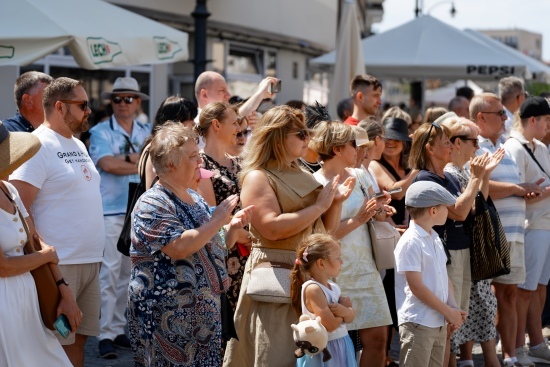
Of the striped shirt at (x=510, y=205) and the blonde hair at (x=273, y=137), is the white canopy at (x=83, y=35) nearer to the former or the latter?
the blonde hair at (x=273, y=137)

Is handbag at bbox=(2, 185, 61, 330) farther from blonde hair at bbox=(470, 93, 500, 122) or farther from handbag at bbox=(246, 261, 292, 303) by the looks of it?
blonde hair at bbox=(470, 93, 500, 122)

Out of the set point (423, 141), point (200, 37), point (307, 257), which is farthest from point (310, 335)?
point (200, 37)

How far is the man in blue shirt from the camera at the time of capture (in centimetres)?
623

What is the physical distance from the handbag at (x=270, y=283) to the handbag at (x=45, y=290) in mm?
1132

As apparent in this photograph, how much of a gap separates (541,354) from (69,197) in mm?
4620

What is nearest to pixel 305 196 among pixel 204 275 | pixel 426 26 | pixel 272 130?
pixel 272 130

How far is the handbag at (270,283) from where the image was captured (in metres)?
5.16

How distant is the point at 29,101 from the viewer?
20.6 ft

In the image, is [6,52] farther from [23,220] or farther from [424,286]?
[424,286]

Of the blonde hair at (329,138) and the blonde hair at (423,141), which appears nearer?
the blonde hair at (329,138)

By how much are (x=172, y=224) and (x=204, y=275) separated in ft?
1.11

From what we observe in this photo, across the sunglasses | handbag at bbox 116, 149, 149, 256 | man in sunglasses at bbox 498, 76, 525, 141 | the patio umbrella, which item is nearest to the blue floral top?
handbag at bbox 116, 149, 149, 256

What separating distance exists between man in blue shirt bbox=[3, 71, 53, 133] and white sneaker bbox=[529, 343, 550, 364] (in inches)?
186

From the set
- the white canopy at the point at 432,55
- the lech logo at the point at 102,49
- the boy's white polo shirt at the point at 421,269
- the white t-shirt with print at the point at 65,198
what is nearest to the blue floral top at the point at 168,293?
the white t-shirt with print at the point at 65,198
